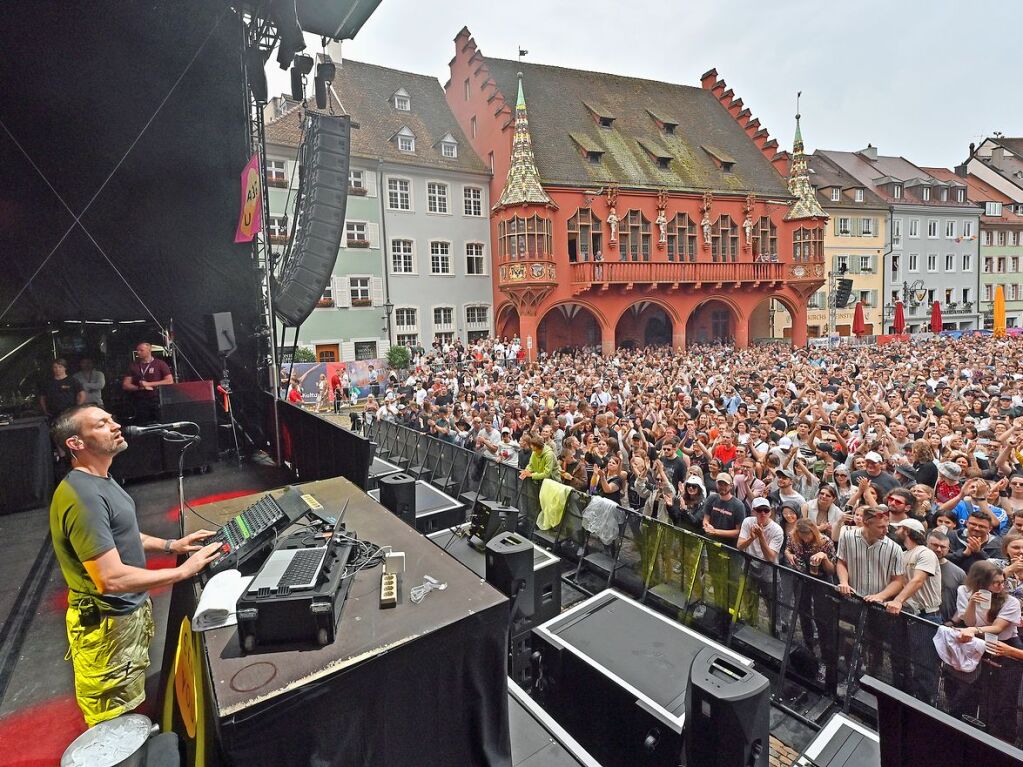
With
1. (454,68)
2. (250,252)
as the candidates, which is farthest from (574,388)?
(454,68)

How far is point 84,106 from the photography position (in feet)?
26.8

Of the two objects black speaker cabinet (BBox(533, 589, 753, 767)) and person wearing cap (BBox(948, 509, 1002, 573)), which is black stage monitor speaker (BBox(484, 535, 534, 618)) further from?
person wearing cap (BBox(948, 509, 1002, 573))

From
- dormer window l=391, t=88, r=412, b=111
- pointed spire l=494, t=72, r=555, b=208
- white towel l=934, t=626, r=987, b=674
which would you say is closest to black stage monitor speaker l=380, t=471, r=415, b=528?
white towel l=934, t=626, r=987, b=674

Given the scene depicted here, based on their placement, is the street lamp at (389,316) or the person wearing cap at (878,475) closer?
the person wearing cap at (878,475)

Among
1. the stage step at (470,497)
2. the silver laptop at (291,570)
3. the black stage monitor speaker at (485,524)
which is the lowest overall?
the stage step at (470,497)

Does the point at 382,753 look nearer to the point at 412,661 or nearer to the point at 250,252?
the point at 412,661

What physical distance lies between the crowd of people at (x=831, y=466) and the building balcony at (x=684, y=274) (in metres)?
11.9

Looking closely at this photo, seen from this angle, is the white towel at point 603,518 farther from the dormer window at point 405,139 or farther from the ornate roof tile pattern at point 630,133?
the dormer window at point 405,139

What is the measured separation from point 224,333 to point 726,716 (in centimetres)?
899

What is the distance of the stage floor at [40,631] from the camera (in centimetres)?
357

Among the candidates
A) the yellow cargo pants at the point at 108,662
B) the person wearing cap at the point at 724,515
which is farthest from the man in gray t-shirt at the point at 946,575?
the yellow cargo pants at the point at 108,662

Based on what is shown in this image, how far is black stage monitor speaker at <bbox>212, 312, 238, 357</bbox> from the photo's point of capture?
29.7 feet

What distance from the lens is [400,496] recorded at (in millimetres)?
7074

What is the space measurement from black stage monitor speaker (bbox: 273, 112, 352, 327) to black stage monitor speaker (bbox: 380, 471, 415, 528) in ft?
12.1
